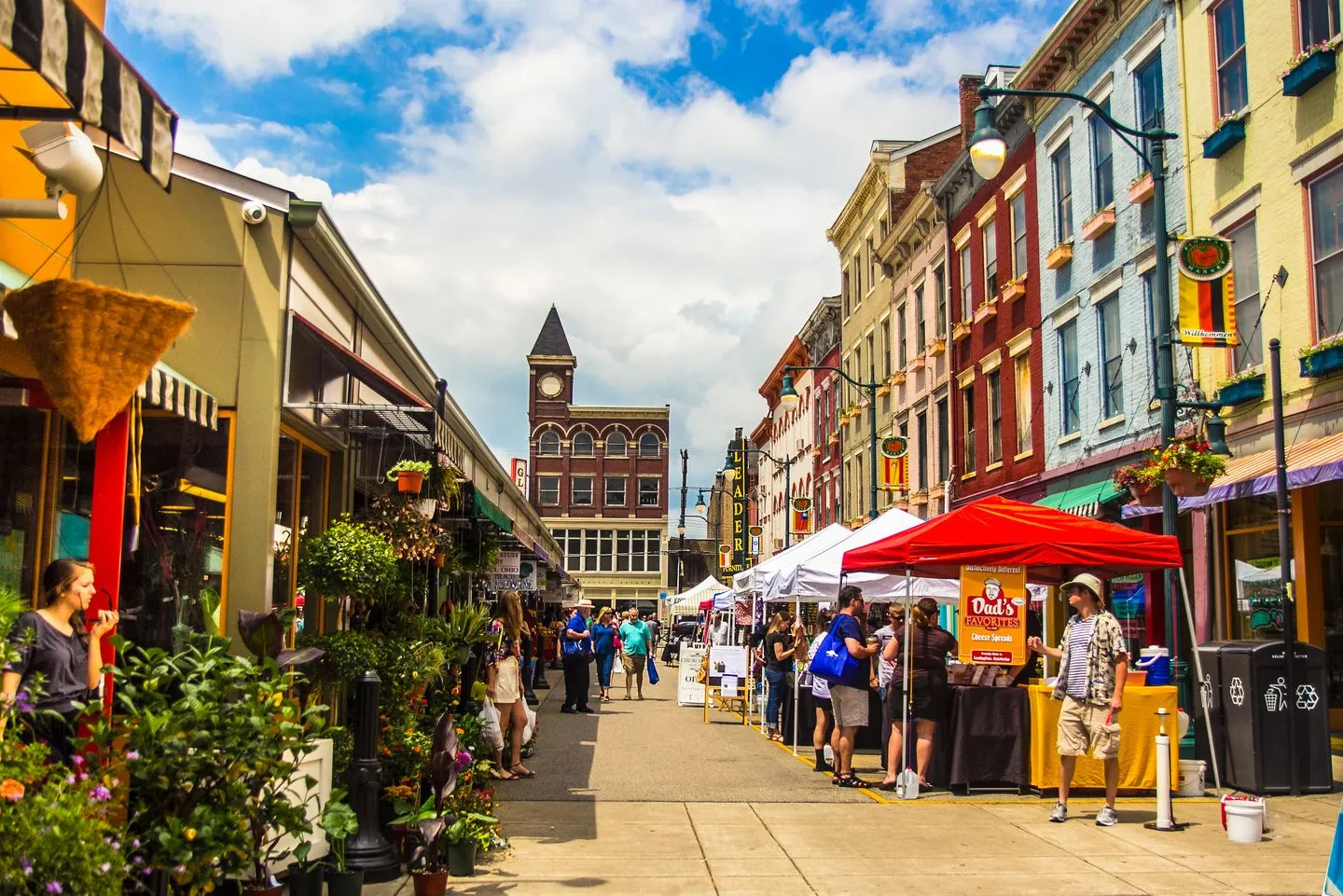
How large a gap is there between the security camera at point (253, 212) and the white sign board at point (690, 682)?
14718 millimetres

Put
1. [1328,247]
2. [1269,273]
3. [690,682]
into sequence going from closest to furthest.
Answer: [1328,247] → [1269,273] → [690,682]

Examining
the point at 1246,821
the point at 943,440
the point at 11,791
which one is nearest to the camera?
the point at 11,791

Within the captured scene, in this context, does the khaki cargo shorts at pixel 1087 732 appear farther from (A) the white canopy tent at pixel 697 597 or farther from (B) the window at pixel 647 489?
(B) the window at pixel 647 489

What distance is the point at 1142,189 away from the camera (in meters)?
18.1

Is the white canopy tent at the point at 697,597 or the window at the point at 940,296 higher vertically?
the window at the point at 940,296

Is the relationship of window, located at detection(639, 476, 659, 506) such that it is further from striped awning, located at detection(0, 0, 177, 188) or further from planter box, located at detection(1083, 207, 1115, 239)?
striped awning, located at detection(0, 0, 177, 188)

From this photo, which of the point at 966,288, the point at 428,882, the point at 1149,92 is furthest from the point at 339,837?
the point at 966,288

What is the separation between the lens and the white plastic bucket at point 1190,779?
36.2 feet

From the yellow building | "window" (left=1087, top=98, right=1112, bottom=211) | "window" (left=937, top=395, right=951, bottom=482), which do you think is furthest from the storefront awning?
"window" (left=937, top=395, right=951, bottom=482)

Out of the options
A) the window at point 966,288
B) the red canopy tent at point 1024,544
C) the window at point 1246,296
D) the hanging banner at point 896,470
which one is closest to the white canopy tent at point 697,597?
the hanging banner at point 896,470

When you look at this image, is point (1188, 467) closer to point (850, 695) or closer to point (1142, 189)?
point (850, 695)

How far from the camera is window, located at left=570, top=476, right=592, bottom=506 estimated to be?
7738 centimetres

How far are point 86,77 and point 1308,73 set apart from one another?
13018 mm

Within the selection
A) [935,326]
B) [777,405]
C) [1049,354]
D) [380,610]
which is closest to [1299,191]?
[1049,354]
